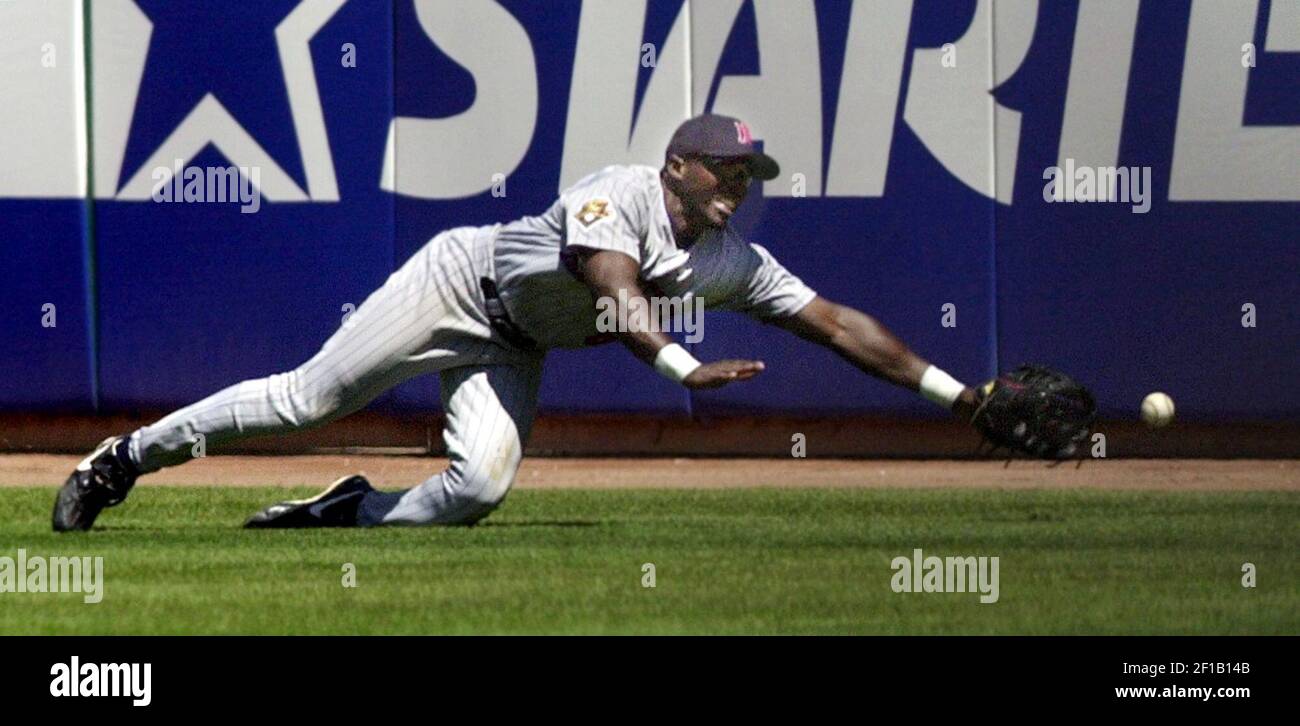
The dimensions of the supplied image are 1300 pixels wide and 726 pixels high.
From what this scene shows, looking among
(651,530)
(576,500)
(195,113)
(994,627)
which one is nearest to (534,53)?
(195,113)

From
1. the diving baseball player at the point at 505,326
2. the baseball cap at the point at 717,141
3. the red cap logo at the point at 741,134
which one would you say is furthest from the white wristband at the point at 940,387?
the red cap logo at the point at 741,134

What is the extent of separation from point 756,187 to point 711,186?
4.37 m

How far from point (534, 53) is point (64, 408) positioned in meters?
3.11

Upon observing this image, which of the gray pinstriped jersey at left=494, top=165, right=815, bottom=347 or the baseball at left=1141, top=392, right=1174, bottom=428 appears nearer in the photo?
the gray pinstriped jersey at left=494, top=165, right=815, bottom=347

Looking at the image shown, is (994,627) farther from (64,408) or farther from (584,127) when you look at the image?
(64,408)

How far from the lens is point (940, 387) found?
26.8ft

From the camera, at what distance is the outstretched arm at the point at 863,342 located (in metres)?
8.22

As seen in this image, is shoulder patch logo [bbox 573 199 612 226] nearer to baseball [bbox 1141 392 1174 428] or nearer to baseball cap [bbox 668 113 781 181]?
baseball cap [bbox 668 113 781 181]

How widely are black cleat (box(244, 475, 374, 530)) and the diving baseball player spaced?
0.65 feet

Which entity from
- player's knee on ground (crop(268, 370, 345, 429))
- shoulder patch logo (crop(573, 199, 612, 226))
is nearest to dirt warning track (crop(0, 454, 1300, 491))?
player's knee on ground (crop(268, 370, 345, 429))

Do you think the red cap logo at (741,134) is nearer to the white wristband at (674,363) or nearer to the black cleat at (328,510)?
the white wristband at (674,363)

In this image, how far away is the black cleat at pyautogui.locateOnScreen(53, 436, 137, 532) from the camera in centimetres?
830

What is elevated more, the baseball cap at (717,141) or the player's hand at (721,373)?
the baseball cap at (717,141)

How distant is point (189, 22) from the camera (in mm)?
12359
